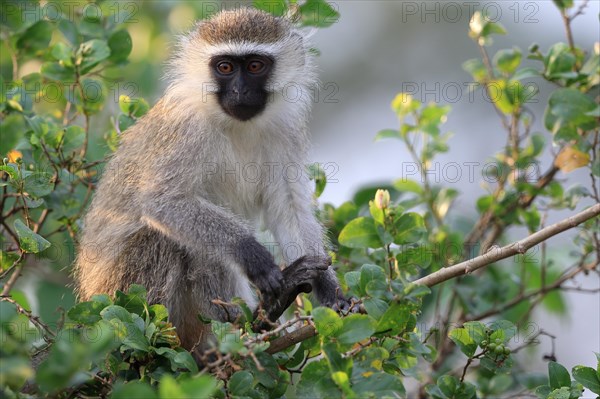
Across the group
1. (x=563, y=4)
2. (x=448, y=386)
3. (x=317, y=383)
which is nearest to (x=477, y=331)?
(x=448, y=386)

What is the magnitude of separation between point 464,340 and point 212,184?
2.91m

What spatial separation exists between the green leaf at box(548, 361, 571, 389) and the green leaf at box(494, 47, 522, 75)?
3015 millimetres

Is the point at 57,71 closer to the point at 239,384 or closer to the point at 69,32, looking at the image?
the point at 69,32

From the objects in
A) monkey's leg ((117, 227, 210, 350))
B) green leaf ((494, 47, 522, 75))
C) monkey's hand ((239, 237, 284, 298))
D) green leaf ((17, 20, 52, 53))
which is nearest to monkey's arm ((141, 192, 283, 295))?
monkey's hand ((239, 237, 284, 298))

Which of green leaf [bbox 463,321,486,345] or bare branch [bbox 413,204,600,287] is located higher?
bare branch [bbox 413,204,600,287]

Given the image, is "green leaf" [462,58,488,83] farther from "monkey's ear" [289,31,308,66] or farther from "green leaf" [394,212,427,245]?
"green leaf" [394,212,427,245]

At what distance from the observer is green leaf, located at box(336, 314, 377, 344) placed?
13.0 ft

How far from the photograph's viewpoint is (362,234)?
491cm

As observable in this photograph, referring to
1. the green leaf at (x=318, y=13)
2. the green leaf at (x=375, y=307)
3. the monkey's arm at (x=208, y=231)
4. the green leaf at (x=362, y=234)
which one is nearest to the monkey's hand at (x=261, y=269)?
the monkey's arm at (x=208, y=231)

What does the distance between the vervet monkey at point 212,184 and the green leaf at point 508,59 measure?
1.68 metres

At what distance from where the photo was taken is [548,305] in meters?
7.67

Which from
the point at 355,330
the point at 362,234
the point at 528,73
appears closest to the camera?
the point at 355,330

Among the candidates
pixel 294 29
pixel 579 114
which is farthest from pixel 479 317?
pixel 294 29

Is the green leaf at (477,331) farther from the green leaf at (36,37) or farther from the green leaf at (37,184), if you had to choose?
the green leaf at (36,37)
